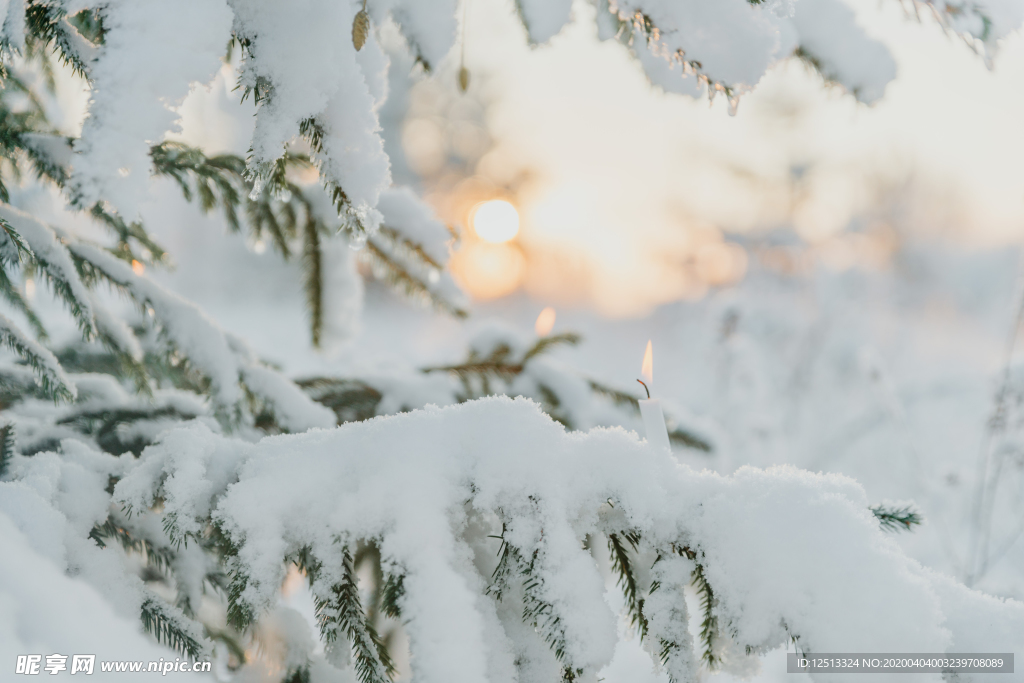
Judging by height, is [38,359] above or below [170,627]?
above

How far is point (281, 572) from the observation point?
2.02ft

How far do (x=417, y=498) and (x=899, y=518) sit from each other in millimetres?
598

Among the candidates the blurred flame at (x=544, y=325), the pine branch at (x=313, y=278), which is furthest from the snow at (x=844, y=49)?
the pine branch at (x=313, y=278)

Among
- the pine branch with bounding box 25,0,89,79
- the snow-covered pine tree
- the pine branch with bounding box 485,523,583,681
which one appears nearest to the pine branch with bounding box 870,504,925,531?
the snow-covered pine tree

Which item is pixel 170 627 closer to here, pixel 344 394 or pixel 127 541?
pixel 127 541

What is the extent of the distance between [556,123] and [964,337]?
27.1ft

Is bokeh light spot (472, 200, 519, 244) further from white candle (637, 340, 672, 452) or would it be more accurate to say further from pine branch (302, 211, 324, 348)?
white candle (637, 340, 672, 452)

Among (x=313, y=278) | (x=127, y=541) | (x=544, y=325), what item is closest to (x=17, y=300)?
(x=127, y=541)

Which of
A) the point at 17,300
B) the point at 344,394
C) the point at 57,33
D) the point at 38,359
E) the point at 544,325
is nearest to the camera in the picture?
the point at 57,33

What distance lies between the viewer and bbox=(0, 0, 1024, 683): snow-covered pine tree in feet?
1.77

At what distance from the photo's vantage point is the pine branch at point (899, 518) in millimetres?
682

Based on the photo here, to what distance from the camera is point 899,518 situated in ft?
2.24

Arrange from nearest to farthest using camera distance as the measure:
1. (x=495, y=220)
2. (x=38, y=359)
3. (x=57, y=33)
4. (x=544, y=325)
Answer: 1. (x=57, y=33)
2. (x=38, y=359)
3. (x=544, y=325)
4. (x=495, y=220)

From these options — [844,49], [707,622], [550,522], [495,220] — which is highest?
[495,220]
